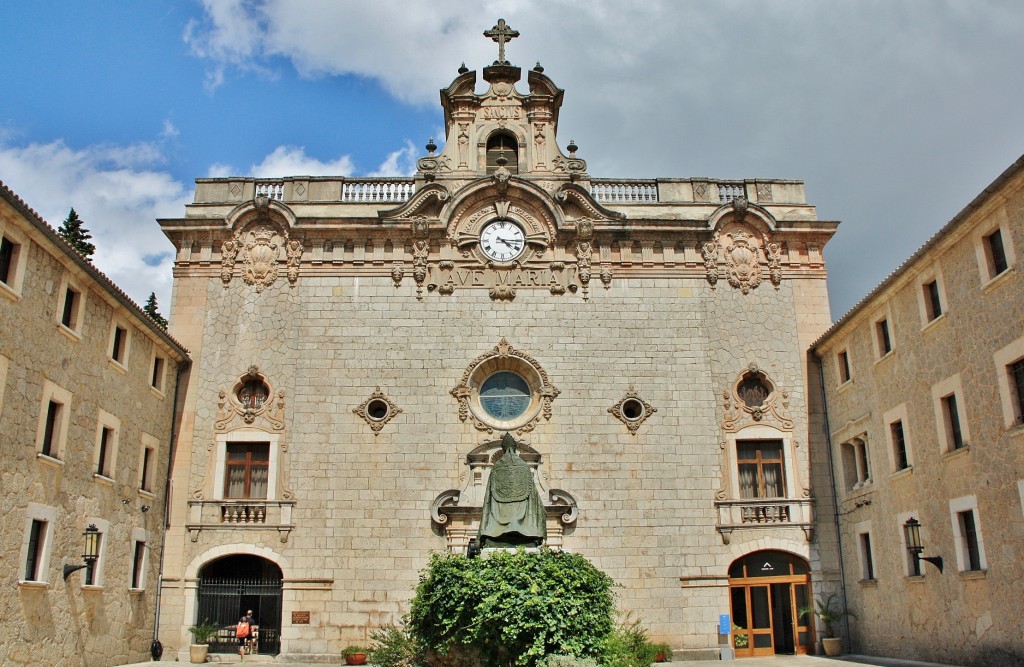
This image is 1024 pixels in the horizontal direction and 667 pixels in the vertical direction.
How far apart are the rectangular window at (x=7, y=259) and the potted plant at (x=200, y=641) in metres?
9.46

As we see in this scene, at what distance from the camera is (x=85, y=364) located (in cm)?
1847

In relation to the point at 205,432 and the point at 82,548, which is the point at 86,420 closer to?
the point at 82,548

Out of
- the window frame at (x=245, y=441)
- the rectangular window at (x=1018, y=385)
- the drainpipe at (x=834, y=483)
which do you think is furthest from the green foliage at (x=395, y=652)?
the rectangular window at (x=1018, y=385)

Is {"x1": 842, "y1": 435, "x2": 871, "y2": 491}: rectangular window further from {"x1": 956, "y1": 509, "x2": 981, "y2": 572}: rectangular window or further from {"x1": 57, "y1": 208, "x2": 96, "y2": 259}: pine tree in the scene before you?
{"x1": 57, "y1": 208, "x2": 96, "y2": 259}: pine tree

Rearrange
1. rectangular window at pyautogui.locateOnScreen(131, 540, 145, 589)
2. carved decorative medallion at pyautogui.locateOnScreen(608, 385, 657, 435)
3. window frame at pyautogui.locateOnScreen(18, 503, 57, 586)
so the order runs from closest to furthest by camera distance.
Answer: window frame at pyautogui.locateOnScreen(18, 503, 57, 586) < rectangular window at pyautogui.locateOnScreen(131, 540, 145, 589) < carved decorative medallion at pyautogui.locateOnScreen(608, 385, 657, 435)

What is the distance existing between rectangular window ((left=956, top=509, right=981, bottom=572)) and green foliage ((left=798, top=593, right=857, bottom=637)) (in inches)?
211

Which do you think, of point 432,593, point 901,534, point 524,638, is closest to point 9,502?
point 432,593

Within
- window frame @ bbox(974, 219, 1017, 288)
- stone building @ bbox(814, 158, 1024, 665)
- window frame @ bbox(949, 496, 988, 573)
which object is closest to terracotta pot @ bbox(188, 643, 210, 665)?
stone building @ bbox(814, 158, 1024, 665)

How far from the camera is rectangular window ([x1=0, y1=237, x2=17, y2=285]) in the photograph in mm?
15773

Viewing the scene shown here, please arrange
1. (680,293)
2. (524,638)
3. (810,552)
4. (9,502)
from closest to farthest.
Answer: (524,638), (9,502), (810,552), (680,293)

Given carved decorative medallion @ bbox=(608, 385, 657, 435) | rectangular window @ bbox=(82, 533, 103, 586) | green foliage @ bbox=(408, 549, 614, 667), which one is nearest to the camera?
green foliage @ bbox=(408, 549, 614, 667)

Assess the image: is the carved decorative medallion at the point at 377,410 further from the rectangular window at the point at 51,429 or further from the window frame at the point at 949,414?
the window frame at the point at 949,414

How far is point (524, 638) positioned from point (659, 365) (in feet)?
38.0

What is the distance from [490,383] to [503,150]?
6.95 m
